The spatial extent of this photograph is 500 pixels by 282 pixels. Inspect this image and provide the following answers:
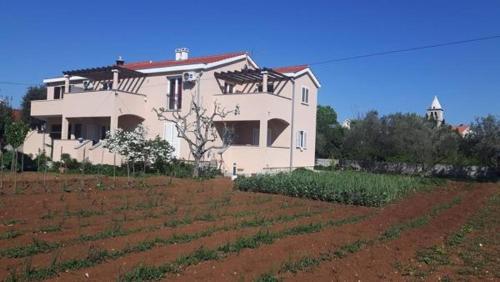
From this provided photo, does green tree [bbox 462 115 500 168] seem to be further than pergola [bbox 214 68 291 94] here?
Yes

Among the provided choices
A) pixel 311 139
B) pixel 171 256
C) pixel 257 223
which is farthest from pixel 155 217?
pixel 311 139

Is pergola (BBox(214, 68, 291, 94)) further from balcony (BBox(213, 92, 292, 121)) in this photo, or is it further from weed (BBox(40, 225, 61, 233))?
weed (BBox(40, 225, 61, 233))

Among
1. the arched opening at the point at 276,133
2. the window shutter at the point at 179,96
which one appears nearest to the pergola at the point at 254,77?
the arched opening at the point at 276,133

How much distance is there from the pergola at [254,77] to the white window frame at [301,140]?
314cm

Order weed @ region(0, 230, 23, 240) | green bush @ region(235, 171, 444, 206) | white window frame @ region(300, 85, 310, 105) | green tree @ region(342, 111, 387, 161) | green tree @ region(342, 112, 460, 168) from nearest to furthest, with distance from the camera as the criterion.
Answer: weed @ region(0, 230, 23, 240) → green bush @ region(235, 171, 444, 206) → white window frame @ region(300, 85, 310, 105) → green tree @ region(342, 112, 460, 168) → green tree @ region(342, 111, 387, 161)

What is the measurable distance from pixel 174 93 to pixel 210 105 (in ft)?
8.08

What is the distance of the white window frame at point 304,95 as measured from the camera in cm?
3265

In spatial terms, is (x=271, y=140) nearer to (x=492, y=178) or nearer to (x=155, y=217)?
(x=492, y=178)

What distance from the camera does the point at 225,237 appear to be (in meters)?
9.88

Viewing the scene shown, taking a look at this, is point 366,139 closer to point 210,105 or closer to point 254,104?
point 254,104

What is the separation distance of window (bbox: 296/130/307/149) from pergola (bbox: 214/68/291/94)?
317 cm

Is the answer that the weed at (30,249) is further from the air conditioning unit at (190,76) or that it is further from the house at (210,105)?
the air conditioning unit at (190,76)

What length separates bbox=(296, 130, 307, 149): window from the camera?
32375mm

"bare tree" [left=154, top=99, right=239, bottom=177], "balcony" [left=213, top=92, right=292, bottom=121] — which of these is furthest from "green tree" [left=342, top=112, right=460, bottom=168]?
"bare tree" [left=154, top=99, right=239, bottom=177]
